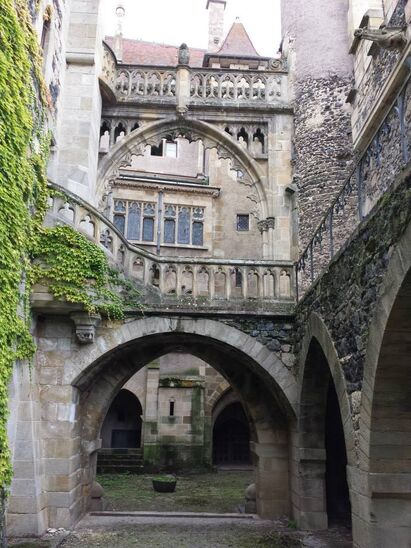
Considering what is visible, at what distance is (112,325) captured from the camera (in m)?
9.02

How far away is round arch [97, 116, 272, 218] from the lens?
12.6 meters

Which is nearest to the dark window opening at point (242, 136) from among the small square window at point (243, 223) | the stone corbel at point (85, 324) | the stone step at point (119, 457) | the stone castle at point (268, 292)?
the stone castle at point (268, 292)

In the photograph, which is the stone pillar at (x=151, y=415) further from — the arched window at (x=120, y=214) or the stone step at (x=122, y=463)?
the arched window at (x=120, y=214)

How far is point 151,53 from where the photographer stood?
2850 centimetres

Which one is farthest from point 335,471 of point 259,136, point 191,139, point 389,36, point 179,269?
point 191,139

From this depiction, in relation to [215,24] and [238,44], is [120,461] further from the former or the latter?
[215,24]

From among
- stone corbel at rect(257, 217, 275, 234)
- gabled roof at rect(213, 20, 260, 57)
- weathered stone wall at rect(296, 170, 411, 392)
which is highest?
gabled roof at rect(213, 20, 260, 57)

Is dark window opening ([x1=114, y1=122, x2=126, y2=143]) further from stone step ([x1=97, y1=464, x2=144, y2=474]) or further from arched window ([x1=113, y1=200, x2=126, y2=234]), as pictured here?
stone step ([x1=97, y1=464, x2=144, y2=474])

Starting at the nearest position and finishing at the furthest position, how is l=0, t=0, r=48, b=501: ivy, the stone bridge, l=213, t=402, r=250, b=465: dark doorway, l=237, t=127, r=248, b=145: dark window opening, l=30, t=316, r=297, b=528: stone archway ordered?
the stone bridge, l=0, t=0, r=48, b=501: ivy, l=30, t=316, r=297, b=528: stone archway, l=237, t=127, r=248, b=145: dark window opening, l=213, t=402, r=250, b=465: dark doorway

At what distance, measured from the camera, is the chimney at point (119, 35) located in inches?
1031

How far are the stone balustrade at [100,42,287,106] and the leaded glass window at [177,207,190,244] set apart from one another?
24.6ft

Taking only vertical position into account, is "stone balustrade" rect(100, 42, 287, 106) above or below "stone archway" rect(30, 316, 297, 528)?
above

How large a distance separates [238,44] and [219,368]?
17758 millimetres

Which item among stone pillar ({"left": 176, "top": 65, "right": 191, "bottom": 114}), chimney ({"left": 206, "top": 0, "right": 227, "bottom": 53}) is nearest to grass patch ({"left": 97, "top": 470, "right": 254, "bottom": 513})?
stone pillar ({"left": 176, "top": 65, "right": 191, "bottom": 114})
